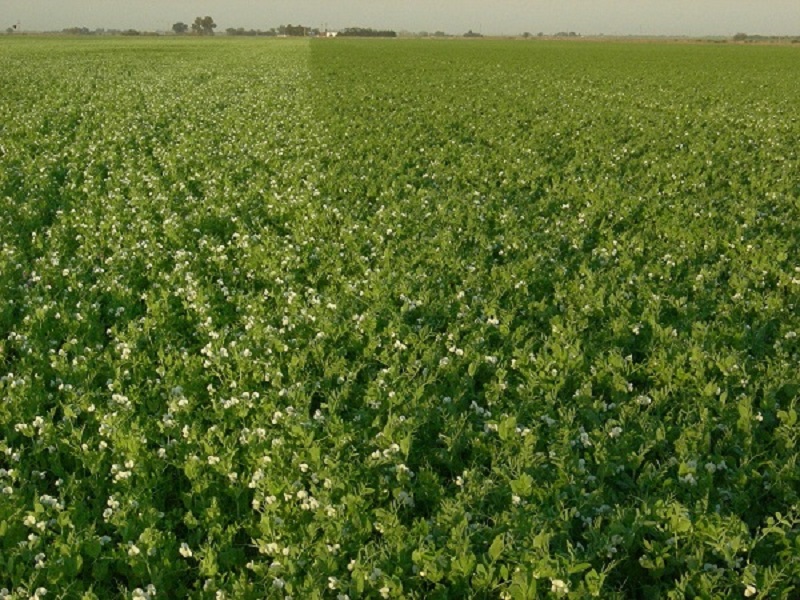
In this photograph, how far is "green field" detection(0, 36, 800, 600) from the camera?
3.77 meters

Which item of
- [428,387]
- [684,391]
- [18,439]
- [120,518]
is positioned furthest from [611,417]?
[18,439]

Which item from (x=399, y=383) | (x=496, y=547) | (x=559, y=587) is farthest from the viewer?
(x=399, y=383)

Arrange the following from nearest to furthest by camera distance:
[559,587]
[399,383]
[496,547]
Result: [559,587]
[496,547]
[399,383]

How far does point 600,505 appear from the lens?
4055 mm

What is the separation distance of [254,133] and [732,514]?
1573 cm

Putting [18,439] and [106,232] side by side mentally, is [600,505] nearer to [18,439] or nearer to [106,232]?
[18,439]

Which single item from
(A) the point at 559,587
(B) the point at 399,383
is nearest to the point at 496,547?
(A) the point at 559,587

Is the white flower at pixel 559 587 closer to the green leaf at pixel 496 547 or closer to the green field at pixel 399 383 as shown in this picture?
the green field at pixel 399 383

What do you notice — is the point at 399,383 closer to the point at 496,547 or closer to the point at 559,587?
the point at 496,547

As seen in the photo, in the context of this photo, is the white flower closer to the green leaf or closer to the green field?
→ the green field

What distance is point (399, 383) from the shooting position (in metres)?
5.51

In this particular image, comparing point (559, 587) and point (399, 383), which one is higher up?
point (399, 383)

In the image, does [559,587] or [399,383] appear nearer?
[559,587]

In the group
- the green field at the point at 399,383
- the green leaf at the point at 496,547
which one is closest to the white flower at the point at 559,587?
the green field at the point at 399,383
